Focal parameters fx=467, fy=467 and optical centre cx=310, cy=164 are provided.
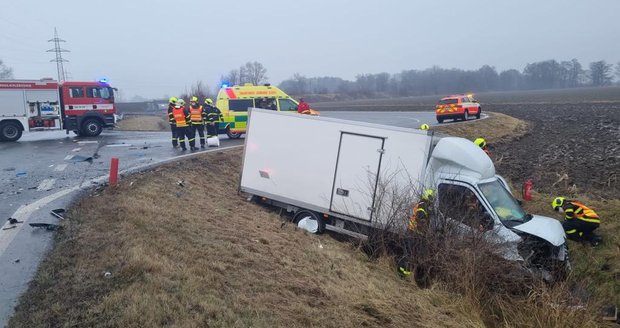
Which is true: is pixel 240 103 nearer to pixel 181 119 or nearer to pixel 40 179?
pixel 181 119

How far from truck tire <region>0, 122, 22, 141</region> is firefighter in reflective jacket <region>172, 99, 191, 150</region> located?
302 inches

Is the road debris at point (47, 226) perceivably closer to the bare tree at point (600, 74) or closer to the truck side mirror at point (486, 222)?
the truck side mirror at point (486, 222)

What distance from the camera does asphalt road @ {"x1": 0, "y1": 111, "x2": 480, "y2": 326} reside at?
5219 mm

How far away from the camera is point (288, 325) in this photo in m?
4.64

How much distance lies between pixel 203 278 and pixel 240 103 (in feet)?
44.0

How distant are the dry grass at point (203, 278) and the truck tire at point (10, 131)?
39.3 ft

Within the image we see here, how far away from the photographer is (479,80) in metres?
134

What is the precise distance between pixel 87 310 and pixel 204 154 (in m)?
9.60

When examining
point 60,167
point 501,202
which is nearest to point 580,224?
point 501,202

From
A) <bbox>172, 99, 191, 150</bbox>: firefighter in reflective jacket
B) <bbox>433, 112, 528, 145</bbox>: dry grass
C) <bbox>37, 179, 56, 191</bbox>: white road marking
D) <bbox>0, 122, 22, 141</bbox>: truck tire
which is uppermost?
<bbox>172, 99, 191, 150</bbox>: firefighter in reflective jacket

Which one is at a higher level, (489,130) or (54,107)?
(54,107)

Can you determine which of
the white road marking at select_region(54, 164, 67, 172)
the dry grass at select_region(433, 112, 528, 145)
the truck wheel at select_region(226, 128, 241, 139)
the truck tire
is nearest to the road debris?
the white road marking at select_region(54, 164, 67, 172)

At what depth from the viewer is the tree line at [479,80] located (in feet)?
396

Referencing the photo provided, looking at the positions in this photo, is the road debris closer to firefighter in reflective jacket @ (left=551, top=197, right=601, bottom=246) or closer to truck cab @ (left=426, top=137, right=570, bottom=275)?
truck cab @ (left=426, top=137, right=570, bottom=275)
